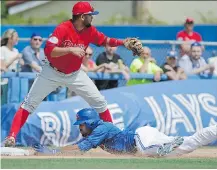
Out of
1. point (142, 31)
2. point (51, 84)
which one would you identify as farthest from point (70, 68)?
point (142, 31)

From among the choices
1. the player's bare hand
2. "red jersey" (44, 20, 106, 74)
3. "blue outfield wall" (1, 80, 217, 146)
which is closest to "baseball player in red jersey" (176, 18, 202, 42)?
"blue outfield wall" (1, 80, 217, 146)

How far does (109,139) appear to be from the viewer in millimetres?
11273

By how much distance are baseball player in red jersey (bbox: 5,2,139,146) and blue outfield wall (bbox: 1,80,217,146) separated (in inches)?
73.6

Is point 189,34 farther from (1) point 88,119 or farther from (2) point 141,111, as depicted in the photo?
(1) point 88,119

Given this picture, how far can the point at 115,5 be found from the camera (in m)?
31.1

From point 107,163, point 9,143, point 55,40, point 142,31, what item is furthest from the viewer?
point 142,31

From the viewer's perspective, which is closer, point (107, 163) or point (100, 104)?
point (107, 163)

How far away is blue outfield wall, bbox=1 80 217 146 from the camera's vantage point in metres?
14.4

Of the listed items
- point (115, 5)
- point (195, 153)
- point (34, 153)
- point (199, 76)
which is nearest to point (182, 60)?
point (199, 76)

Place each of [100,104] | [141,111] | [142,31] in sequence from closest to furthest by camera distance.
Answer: [100,104], [141,111], [142,31]

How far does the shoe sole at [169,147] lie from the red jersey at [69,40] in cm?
198

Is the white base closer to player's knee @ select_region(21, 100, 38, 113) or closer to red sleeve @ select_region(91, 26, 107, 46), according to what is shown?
player's knee @ select_region(21, 100, 38, 113)

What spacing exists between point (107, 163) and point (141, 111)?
4881mm

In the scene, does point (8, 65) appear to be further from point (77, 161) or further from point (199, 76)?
point (77, 161)
